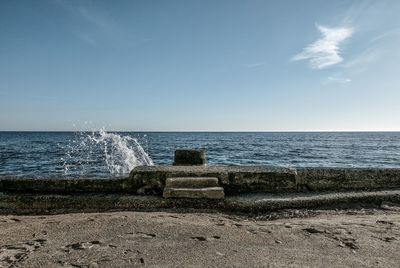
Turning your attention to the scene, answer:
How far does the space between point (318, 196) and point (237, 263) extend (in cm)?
267

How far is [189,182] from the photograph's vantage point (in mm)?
4832

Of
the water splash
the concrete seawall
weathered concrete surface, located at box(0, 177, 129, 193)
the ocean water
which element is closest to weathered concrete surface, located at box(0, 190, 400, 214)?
the concrete seawall

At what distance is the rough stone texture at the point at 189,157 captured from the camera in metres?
6.18

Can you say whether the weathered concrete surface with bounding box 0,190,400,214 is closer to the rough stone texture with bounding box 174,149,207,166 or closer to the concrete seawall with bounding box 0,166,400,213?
the concrete seawall with bounding box 0,166,400,213

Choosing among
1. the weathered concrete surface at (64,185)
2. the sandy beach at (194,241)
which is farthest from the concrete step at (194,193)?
the weathered concrete surface at (64,185)

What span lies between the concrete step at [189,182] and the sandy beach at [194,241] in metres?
0.76

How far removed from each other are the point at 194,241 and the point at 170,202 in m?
1.57

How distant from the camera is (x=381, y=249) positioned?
287cm

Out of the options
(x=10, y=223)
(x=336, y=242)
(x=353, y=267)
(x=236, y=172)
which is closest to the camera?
(x=353, y=267)

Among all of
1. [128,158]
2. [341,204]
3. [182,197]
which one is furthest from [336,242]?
[128,158]

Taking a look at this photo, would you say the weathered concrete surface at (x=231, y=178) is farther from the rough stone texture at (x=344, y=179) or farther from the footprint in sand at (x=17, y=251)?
the footprint in sand at (x=17, y=251)

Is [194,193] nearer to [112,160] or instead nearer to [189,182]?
[189,182]

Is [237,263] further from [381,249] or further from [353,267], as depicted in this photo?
[381,249]

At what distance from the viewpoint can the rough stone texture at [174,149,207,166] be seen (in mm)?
6176
